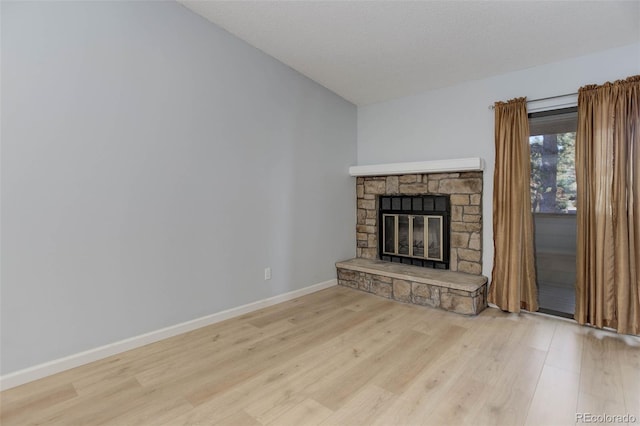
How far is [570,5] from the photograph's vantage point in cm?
221

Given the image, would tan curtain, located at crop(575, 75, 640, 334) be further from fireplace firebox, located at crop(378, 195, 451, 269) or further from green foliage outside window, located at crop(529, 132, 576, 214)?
fireplace firebox, located at crop(378, 195, 451, 269)

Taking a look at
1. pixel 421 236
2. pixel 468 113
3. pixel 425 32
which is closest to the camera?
pixel 425 32

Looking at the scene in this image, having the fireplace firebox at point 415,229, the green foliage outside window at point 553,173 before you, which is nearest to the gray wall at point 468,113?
the green foliage outside window at point 553,173

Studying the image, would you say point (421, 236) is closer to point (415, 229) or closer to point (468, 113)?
point (415, 229)

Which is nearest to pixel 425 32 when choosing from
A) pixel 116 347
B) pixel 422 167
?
pixel 422 167

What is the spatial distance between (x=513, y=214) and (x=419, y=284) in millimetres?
1198

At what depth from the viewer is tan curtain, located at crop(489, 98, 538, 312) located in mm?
3053

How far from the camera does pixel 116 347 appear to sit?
219 centimetres

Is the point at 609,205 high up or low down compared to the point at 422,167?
down

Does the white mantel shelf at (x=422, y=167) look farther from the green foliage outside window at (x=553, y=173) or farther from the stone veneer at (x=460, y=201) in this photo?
the green foliage outside window at (x=553, y=173)

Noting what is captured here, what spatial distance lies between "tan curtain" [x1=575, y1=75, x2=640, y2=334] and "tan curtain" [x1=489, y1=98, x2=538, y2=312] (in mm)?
396

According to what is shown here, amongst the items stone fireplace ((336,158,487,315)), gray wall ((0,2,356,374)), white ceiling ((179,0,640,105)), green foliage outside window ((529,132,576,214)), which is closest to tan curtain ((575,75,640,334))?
green foliage outside window ((529,132,576,214))

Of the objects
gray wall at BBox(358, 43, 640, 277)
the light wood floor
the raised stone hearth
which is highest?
gray wall at BBox(358, 43, 640, 277)

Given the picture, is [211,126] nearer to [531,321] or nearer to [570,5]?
[570,5]
